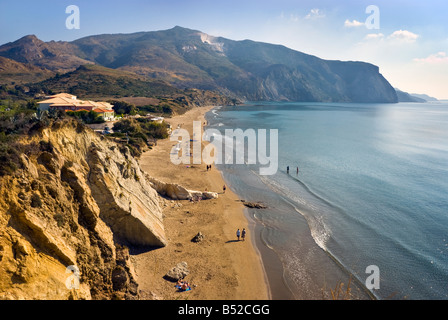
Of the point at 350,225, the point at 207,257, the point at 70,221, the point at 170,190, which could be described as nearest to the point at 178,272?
the point at 207,257

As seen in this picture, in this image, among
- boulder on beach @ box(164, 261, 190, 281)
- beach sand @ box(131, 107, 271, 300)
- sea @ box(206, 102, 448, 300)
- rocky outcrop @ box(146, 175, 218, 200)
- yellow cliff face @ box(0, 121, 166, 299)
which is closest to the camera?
yellow cliff face @ box(0, 121, 166, 299)

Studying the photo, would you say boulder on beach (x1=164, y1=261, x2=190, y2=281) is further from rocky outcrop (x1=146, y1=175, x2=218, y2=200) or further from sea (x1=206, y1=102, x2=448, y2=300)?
rocky outcrop (x1=146, y1=175, x2=218, y2=200)

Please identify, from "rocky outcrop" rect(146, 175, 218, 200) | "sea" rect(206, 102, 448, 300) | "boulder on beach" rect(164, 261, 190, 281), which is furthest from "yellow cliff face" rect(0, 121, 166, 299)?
"sea" rect(206, 102, 448, 300)

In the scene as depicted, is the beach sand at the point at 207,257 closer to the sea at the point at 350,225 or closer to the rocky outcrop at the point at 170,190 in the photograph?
the rocky outcrop at the point at 170,190

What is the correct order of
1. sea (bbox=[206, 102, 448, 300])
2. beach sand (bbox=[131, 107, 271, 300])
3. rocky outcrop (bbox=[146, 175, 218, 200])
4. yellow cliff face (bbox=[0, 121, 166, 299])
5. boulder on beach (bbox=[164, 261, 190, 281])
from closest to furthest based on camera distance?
yellow cliff face (bbox=[0, 121, 166, 299]) < beach sand (bbox=[131, 107, 271, 300]) < boulder on beach (bbox=[164, 261, 190, 281]) < sea (bbox=[206, 102, 448, 300]) < rocky outcrop (bbox=[146, 175, 218, 200])
